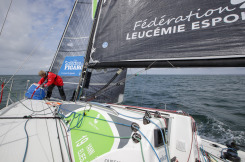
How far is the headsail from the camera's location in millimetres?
2943

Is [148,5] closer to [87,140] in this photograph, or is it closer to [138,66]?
[138,66]

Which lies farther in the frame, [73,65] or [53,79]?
[53,79]

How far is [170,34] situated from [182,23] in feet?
0.62

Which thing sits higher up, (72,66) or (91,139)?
(72,66)

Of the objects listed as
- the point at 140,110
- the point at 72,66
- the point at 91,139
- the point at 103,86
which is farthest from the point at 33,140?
the point at 72,66

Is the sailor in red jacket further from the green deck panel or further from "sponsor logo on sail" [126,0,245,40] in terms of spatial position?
"sponsor logo on sail" [126,0,245,40]

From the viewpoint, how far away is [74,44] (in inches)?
123

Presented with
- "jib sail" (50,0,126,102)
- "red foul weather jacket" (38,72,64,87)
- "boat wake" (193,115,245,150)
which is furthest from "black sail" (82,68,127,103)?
"boat wake" (193,115,245,150)

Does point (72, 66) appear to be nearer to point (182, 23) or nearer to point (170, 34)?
point (170, 34)

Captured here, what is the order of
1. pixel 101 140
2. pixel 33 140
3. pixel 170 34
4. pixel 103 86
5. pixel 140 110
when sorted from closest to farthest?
1. pixel 101 140
2. pixel 33 140
3. pixel 170 34
4. pixel 140 110
5. pixel 103 86

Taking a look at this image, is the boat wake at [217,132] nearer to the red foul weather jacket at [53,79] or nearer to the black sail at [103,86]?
the black sail at [103,86]

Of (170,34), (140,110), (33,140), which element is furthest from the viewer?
(140,110)

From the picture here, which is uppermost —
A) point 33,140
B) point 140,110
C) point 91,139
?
point 140,110

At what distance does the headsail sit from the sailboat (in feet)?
2.83
